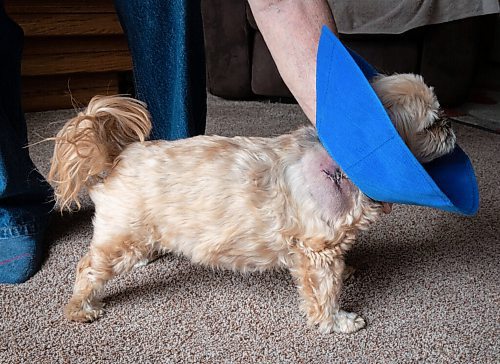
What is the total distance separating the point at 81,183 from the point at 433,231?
30.7 inches

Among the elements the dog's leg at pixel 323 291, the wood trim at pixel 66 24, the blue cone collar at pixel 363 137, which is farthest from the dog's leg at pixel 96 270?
the wood trim at pixel 66 24

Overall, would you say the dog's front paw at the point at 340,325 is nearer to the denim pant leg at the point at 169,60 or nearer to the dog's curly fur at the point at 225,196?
the dog's curly fur at the point at 225,196

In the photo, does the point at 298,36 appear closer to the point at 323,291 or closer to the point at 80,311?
the point at 323,291

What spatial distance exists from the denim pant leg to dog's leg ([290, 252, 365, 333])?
1.58 ft

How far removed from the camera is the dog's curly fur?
89 cm

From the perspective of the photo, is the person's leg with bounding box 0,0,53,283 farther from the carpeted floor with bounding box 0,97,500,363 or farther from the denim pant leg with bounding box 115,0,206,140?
the denim pant leg with bounding box 115,0,206,140

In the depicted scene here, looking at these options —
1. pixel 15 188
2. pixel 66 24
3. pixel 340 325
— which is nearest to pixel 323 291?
pixel 340 325

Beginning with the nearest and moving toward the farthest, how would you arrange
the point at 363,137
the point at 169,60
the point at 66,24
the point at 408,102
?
the point at 363,137
the point at 408,102
the point at 169,60
the point at 66,24

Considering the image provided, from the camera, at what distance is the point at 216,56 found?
2.21 m

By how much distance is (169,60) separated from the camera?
4.12 ft

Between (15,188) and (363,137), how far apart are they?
28.2 inches

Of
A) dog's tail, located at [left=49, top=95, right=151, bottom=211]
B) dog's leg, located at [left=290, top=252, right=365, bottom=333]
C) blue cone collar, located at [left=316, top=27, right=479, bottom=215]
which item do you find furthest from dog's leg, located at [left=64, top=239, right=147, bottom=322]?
blue cone collar, located at [left=316, top=27, right=479, bottom=215]

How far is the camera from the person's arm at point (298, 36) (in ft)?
3.05

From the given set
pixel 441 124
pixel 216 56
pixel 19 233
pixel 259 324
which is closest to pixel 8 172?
pixel 19 233
